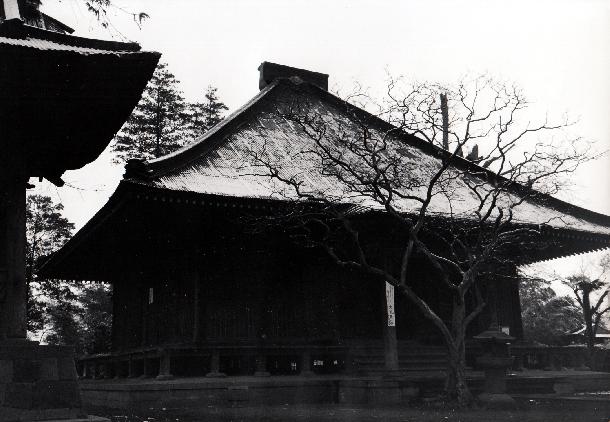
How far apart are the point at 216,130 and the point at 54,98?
8628mm

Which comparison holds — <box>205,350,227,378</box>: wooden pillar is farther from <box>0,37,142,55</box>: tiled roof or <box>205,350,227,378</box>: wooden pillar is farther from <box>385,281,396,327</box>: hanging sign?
<box>0,37,142,55</box>: tiled roof

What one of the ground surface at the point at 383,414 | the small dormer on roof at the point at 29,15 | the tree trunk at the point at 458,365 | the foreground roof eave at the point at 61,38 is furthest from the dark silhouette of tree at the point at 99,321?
the foreground roof eave at the point at 61,38

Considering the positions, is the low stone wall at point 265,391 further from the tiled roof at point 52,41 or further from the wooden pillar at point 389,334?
the tiled roof at point 52,41

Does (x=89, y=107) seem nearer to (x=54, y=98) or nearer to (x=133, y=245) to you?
(x=54, y=98)

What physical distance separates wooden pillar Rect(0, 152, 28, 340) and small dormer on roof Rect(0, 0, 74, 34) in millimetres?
1430

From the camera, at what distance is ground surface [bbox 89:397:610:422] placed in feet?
31.0

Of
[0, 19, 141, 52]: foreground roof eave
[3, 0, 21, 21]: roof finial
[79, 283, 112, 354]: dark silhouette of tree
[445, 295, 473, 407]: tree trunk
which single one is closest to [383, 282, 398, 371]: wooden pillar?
[445, 295, 473, 407]: tree trunk

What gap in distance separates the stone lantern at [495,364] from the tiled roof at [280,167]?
3.19m

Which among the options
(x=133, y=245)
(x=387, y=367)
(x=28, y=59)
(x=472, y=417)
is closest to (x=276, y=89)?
(x=133, y=245)

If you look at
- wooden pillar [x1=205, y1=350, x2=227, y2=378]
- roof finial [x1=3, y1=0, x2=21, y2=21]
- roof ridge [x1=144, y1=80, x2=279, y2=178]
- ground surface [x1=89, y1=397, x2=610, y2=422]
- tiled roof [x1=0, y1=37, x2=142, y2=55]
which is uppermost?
roof ridge [x1=144, y1=80, x2=279, y2=178]

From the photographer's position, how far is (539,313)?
51188mm

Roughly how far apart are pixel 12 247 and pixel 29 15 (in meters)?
2.47

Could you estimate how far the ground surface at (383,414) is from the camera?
944 centimetres

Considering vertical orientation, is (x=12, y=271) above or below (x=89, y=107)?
below
